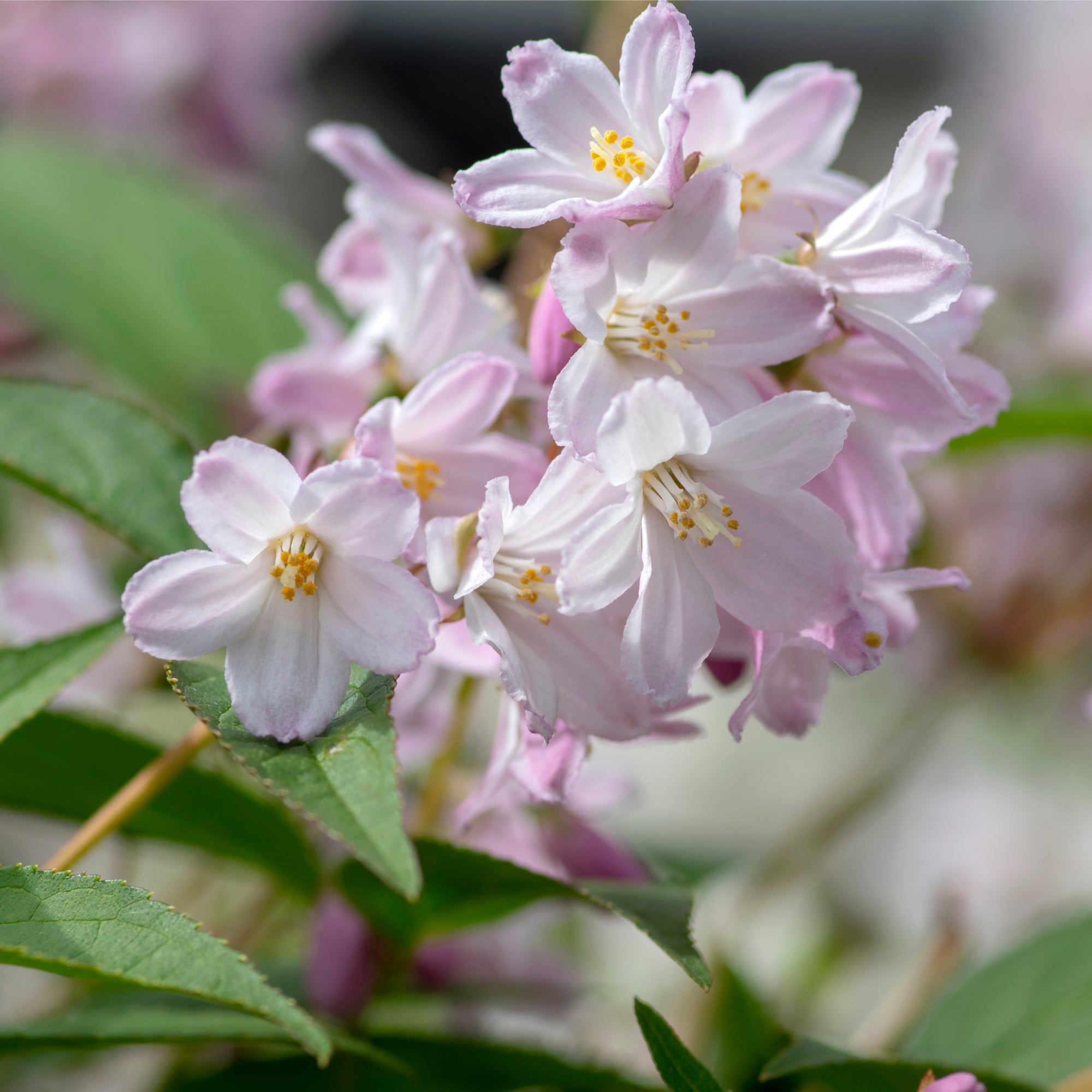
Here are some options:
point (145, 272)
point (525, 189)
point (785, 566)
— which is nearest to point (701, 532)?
point (785, 566)

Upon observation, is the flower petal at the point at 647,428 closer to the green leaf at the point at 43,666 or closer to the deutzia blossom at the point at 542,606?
the deutzia blossom at the point at 542,606

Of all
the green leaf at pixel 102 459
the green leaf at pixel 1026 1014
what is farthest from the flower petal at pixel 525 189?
the green leaf at pixel 1026 1014

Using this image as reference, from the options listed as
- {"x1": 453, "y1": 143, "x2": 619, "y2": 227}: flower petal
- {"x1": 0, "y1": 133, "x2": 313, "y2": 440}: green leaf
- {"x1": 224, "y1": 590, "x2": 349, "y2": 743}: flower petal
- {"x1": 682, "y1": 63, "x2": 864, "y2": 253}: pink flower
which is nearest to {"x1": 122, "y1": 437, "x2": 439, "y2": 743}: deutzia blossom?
{"x1": 224, "y1": 590, "x2": 349, "y2": 743}: flower petal

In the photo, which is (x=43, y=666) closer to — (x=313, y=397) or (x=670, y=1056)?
(x=313, y=397)

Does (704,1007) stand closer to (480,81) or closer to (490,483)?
(490,483)

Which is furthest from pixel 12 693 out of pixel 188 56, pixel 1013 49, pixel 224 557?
pixel 1013 49
